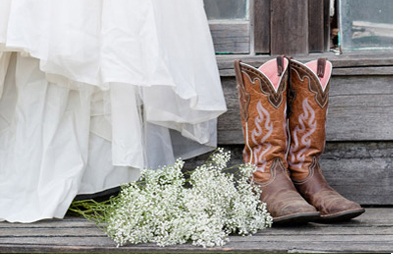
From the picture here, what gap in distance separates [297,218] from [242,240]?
0.18 m

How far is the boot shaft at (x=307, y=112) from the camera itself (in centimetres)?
216

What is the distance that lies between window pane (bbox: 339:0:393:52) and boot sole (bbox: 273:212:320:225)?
76 cm

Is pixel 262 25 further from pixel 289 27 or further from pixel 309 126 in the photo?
pixel 309 126

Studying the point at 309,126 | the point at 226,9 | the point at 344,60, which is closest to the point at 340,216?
the point at 309,126

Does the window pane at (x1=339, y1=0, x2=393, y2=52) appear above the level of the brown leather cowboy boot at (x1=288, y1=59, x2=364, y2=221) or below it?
above

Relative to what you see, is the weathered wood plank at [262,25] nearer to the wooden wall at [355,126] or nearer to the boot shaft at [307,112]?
the wooden wall at [355,126]

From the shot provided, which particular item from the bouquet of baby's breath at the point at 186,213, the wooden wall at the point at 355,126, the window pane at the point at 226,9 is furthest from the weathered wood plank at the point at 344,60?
the bouquet of baby's breath at the point at 186,213

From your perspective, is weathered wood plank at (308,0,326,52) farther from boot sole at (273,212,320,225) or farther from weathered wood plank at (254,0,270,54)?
boot sole at (273,212,320,225)

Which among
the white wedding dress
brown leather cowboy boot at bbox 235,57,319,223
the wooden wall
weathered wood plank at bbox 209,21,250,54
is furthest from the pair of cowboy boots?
weathered wood plank at bbox 209,21,250,54

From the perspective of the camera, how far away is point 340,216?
207cm

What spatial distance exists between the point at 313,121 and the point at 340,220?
0.99 ft

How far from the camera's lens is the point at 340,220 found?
211 centimetres

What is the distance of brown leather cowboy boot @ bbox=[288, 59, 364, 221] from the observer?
215 centimetres

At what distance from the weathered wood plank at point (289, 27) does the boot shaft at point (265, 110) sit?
0.35 meters
